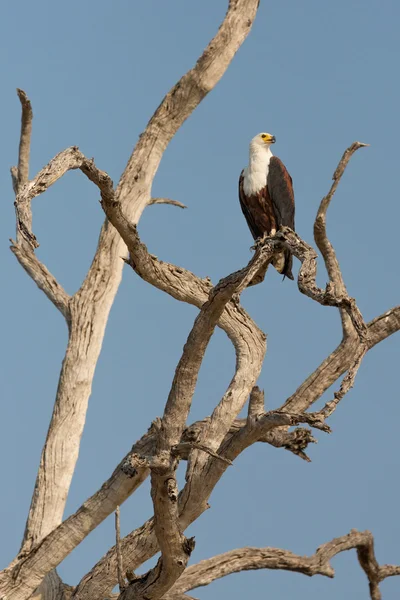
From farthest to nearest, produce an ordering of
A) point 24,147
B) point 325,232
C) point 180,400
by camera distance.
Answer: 1. point 24,147
2. point 325,232
3. point 180,400

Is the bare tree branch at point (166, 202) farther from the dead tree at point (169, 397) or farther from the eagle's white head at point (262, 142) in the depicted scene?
the eagle's white head at point (262, 142)

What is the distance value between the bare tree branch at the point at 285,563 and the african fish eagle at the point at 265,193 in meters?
2.58

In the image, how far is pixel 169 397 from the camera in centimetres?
519

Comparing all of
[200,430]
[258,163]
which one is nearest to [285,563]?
[200,430]

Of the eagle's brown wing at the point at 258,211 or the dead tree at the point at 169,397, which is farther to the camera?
the eagle's brown wing at the point at 258,211

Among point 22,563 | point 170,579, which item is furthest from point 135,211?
point 170,579

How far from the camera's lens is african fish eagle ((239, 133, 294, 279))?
7754mm

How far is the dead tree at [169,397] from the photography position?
15.9 ft

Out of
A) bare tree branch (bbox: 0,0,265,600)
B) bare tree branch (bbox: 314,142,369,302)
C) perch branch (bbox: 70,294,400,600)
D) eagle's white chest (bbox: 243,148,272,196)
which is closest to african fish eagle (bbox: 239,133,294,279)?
eagle's white chest (bbox: 243,148,272,196)

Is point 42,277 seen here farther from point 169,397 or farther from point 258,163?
point 169,397

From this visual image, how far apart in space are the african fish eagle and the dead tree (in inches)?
37.9

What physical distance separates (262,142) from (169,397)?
361 cm

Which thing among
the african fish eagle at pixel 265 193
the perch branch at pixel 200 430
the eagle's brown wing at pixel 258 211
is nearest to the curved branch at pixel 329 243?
the perch branch at pixel 200 430

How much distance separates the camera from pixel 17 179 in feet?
28.6
